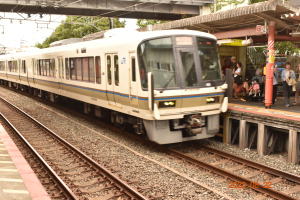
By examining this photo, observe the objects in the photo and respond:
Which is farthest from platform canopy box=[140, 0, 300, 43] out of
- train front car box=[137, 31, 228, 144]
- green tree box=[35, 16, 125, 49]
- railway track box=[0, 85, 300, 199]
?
green tree box=[35, 16, 125, 49]

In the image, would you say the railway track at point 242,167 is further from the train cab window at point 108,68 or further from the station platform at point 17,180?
the station platform at point 17,180

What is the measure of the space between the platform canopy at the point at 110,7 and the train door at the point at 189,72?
11.2 m

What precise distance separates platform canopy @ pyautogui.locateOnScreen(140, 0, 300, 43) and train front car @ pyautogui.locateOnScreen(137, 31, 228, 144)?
Result: 1.24 metres

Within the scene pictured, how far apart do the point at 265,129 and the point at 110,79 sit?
14.7 feet

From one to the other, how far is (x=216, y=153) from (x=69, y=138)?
15.0ft

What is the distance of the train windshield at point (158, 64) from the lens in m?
8.05

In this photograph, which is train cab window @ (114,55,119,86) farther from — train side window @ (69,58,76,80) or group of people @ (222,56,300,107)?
group of people @ (222,56,300,107)

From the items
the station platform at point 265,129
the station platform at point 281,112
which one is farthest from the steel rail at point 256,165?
the station platform at point 281,112

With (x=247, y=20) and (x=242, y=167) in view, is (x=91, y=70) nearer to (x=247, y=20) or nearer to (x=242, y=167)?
(x=247, y=20)

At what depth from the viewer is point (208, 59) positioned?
28.5 feet

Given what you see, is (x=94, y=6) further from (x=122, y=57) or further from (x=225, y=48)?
(x=122, y=57)

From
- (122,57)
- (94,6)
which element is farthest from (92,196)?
(94,6)

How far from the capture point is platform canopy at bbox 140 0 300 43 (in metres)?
8.48

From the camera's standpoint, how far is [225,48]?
14.0m
